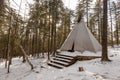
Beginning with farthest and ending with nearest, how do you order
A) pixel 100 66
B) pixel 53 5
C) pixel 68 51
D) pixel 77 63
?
pixel 53 5, pixel 68 51, pixel 77 63, pixel 100 66

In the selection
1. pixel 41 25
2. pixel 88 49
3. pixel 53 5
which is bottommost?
pixel 88 49

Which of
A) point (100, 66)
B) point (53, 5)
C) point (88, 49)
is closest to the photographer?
point (100, 66)

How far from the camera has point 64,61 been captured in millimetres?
11180

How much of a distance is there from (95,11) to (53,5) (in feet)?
43.5

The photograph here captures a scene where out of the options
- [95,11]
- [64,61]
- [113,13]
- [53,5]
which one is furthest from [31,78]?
[113,13]

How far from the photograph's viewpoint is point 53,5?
740 inches

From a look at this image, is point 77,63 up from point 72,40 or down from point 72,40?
down

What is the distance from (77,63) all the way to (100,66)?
6.02 feet

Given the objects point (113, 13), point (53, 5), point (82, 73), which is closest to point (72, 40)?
point (82, 73)

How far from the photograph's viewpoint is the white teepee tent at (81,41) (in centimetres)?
1225

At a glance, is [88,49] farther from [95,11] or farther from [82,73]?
[95,11]

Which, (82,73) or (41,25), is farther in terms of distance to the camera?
(41,25)

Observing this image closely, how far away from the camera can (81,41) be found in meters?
12.4

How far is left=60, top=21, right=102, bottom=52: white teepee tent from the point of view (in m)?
12.2
